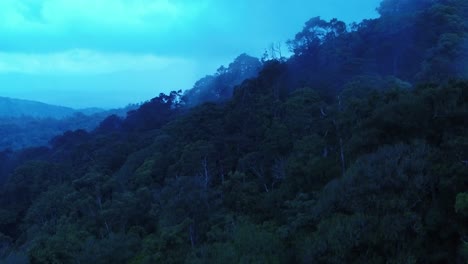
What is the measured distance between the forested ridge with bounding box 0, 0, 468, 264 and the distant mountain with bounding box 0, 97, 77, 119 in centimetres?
10703

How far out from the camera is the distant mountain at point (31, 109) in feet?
434

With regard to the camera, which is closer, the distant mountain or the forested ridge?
the forested ridge

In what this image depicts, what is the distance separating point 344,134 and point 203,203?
5877mm

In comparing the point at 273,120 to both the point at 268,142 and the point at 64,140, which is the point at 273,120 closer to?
the point at 268,142

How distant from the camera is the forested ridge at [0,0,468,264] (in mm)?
10336

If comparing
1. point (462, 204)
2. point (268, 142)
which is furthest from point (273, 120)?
point (462, 204)

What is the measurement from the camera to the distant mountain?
13235cm

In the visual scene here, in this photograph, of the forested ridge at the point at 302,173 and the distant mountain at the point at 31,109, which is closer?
the forested ridge at the point at 302,173

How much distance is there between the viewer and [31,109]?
13750cm

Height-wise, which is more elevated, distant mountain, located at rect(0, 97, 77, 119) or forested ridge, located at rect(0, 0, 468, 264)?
distant mountain, located at rect(0, 97, 77, 119)

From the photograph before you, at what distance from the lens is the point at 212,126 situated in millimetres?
26031

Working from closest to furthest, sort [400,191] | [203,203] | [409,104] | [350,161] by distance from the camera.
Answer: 1. [400,191]
2. [409,104]
3. [350,161]
4. [203,203]

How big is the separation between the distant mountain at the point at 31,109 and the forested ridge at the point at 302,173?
10703 centimetres

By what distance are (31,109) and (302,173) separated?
139027mm
